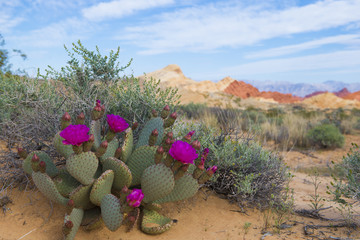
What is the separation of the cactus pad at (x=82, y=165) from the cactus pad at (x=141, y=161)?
54 centimetres

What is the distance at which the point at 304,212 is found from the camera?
414 cm

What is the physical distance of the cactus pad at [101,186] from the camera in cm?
287

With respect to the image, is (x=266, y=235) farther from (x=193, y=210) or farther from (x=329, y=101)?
(x=329, y=101)

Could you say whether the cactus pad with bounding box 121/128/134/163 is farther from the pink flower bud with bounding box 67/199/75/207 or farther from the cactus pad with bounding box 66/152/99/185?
the pink flower bud with bounding box 67/199/75/207

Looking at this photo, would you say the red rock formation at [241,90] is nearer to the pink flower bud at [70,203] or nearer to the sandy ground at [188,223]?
the sandy ground at [188,223]

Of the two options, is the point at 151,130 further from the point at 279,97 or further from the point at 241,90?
the point at 279,97

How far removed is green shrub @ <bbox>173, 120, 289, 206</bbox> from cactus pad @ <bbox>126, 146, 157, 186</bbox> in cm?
99

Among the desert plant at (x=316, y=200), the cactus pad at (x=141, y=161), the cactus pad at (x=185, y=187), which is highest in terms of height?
the cactus pad at (x=141, y=161)

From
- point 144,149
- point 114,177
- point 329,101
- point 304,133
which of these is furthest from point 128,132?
point 329,101

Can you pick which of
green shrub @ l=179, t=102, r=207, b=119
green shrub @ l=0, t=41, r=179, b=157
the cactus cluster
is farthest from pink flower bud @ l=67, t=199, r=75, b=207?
green shrub @ l=179, t=102, r=207, b=119

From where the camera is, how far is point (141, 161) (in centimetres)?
331

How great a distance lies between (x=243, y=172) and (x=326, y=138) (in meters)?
8.51

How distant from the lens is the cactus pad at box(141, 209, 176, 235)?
3.11 m

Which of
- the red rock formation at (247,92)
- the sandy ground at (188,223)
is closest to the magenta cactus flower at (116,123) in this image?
the sandy ground at (188,223)
